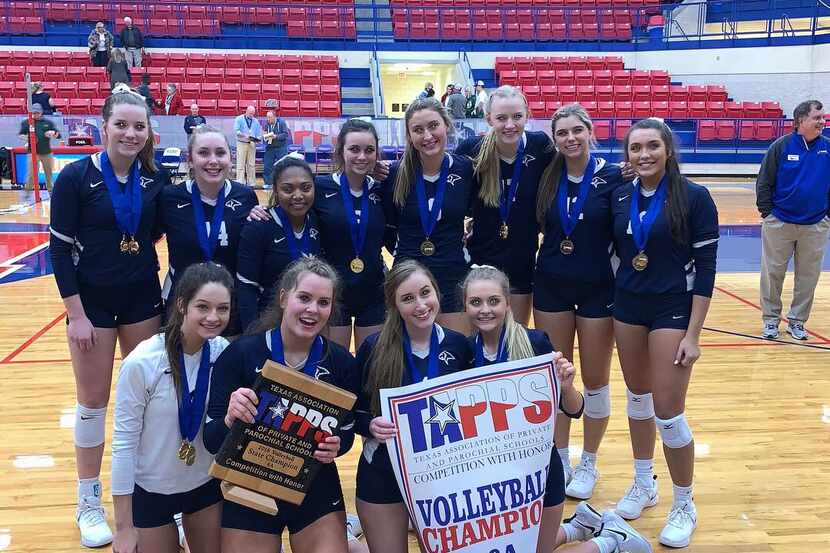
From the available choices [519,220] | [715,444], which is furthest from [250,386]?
[715,444]

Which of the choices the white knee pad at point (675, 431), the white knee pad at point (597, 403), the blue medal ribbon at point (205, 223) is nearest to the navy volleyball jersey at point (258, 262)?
the blue medal ribbon at point (205, 223)

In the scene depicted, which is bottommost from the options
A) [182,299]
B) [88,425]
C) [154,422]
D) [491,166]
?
[88,425]

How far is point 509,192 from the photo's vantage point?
3.29 m

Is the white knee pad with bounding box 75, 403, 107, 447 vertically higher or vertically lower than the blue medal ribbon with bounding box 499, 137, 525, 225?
lower

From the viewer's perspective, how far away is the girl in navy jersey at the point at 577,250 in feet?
10.2

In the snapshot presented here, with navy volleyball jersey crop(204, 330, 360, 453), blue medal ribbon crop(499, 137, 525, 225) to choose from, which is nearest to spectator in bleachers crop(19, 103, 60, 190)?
blue medal ribbon crop(499, 137, 525, 225)

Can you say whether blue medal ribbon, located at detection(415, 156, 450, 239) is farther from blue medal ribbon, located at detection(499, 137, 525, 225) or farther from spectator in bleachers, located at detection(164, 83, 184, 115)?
spectator in bleachers, located at detection(164, 83, 184, 115)

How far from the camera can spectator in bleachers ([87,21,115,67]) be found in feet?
56.3

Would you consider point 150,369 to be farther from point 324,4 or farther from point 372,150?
point 324,4

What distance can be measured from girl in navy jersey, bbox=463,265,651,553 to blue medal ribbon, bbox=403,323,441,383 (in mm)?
164

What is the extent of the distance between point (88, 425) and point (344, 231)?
50.5 inches

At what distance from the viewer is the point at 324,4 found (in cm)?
2011

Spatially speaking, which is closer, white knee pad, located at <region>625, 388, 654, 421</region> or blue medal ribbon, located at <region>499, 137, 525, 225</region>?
white knee pad, located at <region>625, 388, 654, 421</region>

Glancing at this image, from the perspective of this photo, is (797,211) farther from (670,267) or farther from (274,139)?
(274,139)
